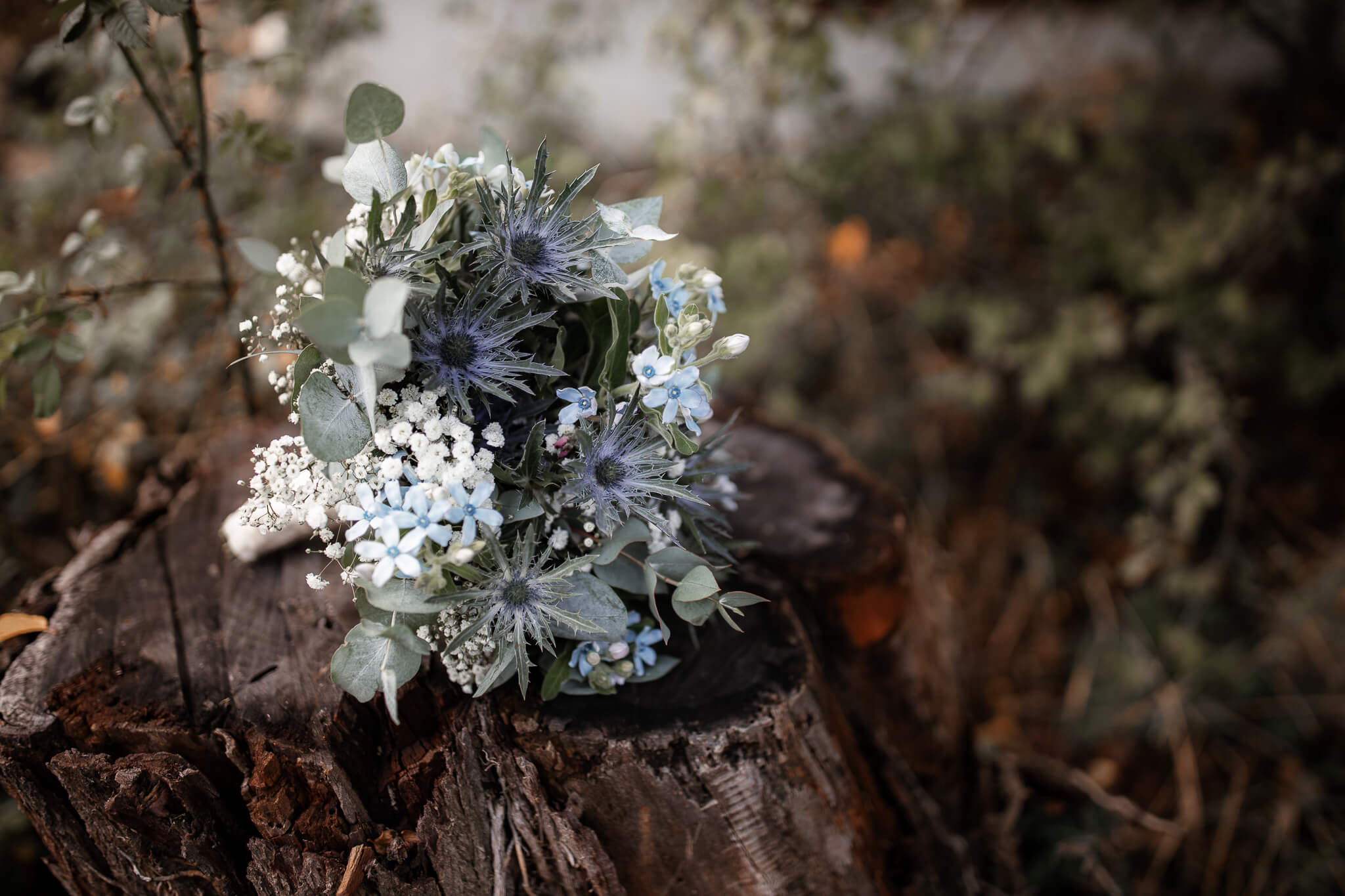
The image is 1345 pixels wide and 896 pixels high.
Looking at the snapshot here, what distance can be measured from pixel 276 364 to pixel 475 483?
1230mm

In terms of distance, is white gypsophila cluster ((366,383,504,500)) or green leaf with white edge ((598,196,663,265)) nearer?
white gypsophila cluster ((366,383,504,500))

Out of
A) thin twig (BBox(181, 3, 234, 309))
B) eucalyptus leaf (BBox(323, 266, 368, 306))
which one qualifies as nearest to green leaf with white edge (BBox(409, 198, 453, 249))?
eucalyptus leaf (BBox(323, 266, 368, 306))

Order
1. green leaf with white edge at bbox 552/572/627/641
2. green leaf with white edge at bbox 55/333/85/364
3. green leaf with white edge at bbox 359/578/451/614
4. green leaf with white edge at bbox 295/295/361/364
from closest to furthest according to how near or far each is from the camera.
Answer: green leaf with white edge at bbox 295/295/361/364, green leaf with white edge at bbox 359/578/451/614, green leaf with white edge at bbox 552/572/627/641, green leaf with white edge at bbox 55/333/85/364

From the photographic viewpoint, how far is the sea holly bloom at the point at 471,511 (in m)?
0.80

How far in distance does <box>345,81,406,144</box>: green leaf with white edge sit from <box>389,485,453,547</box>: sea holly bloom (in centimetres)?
40

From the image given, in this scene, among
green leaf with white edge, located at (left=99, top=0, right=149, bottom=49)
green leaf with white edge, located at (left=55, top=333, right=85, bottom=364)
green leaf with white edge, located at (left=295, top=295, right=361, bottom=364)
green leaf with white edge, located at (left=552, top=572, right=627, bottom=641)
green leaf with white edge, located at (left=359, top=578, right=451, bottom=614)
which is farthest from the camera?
green leaf with white edge, located at (left=55, top=333, right=85, bottom=364)

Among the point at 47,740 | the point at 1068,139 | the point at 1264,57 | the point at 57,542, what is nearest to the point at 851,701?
the point at 47,740

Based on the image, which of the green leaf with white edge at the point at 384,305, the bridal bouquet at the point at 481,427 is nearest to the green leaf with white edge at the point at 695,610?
the bridal bouquet at the point at 481,427

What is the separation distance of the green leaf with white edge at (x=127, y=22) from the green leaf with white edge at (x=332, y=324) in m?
0.61

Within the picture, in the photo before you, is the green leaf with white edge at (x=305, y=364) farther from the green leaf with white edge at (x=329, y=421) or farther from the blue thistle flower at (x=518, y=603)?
the blue thistle flower at (x=518, y=603)

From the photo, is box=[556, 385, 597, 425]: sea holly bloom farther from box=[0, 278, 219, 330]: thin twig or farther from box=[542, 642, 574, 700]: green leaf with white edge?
box=[0, 278, 219, 330]: thin twig

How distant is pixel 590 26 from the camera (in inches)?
98.6

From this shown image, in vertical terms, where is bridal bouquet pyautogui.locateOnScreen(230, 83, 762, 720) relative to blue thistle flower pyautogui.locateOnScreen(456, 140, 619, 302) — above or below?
below

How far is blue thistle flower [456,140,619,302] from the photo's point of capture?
2.83 ft
